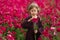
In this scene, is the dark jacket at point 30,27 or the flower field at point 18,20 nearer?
the flower field at point 18,20

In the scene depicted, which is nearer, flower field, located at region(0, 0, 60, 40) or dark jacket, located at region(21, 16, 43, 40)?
flower field, located at region(0, 0, 60, 40)

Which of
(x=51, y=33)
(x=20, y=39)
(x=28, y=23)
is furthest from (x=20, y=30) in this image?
(x=51, y=33)

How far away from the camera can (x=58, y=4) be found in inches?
182

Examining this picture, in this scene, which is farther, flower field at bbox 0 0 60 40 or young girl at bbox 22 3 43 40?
young girl at bbox 22 3 43 40

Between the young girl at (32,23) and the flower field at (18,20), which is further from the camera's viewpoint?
the young girl at (32,23)

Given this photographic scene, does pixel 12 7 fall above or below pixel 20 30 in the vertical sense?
above

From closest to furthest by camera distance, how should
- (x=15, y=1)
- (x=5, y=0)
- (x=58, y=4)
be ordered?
(x=5, y=0)
(x=15, y=1)
(x=58, y=4)

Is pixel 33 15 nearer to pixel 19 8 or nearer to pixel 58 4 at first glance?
pixel 19 8

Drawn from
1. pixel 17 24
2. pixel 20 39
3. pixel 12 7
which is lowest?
pixel 20 39

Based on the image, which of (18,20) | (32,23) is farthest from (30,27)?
(18,20)

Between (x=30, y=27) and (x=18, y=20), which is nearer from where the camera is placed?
(x=30, y=27)

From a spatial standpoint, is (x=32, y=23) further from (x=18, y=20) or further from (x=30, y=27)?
(x=18, y=20)

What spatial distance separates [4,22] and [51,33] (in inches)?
25.7

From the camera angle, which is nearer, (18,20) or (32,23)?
(32,23)
